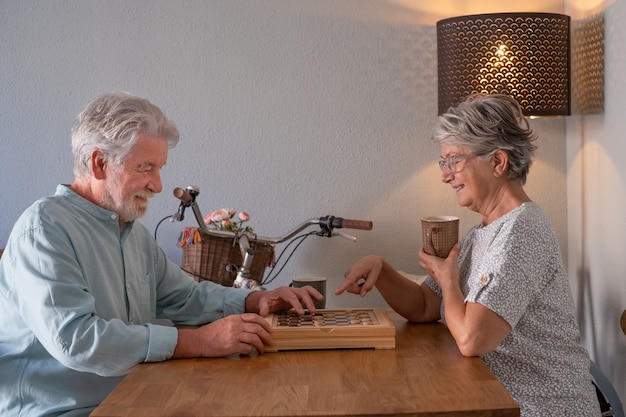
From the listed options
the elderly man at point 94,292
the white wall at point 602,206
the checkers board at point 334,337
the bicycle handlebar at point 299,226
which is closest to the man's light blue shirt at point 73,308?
the elderly man at point 94,292

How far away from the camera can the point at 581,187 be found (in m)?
3.23

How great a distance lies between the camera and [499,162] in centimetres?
229

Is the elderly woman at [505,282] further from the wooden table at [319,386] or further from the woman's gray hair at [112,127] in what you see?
the woman's gray hair at [112,127]

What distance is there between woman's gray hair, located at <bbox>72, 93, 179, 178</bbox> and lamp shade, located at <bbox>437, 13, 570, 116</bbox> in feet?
4.28

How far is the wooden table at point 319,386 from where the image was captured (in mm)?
1571

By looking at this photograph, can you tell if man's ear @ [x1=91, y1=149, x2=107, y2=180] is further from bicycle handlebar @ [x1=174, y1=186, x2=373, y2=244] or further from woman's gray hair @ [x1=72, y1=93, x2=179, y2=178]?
bicycle handlebar @ [x1=174, y1=186, x2=373, y2=244]

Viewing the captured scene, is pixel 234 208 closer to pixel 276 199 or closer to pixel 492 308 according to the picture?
pixel 276 199

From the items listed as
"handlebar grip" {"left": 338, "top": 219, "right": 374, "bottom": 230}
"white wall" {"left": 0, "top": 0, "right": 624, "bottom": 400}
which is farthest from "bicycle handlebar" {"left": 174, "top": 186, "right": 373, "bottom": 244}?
"white wall" {"left": 0, "top": 0, "right": 624, "bottom": 400}

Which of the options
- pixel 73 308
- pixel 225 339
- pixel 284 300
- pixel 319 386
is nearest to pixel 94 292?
pixel 73 308

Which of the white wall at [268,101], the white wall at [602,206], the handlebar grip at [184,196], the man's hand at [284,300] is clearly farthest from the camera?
the white wall at [268,101]

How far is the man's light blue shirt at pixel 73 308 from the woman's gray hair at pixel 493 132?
2.41 feet

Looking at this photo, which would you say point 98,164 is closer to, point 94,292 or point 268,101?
point 94,292

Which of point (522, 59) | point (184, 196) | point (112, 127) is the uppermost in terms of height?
point (522, 59)

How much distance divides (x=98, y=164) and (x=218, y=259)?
1031 millimetres
